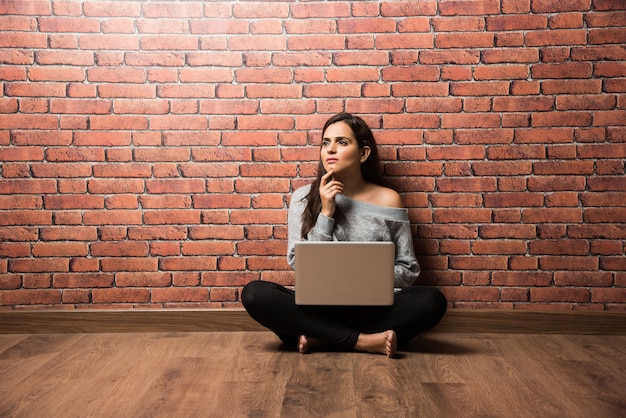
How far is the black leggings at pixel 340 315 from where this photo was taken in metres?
2.59

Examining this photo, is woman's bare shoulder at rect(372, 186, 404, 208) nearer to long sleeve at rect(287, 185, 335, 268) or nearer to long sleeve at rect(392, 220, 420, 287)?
long sleeve at rect(392, 220, 420, 287)

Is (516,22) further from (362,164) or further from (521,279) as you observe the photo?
(521,279)

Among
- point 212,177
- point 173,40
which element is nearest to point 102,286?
point 212,177

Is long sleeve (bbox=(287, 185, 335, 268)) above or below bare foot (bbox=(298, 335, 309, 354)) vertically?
above

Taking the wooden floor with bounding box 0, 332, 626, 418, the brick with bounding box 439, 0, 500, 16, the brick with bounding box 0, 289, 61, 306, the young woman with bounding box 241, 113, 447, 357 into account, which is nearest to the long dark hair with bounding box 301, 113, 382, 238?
the young woman with bounding box 241, 113, 447, 357

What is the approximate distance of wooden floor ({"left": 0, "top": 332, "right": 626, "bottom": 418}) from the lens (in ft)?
6.26

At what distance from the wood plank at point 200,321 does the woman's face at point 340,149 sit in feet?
2.76

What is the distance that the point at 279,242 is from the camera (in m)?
3.02

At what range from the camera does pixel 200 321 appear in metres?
3.01

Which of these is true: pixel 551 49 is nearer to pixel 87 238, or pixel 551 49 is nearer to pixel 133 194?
pixel 133 194

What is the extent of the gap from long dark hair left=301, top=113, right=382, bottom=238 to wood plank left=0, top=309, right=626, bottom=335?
1.96 ft

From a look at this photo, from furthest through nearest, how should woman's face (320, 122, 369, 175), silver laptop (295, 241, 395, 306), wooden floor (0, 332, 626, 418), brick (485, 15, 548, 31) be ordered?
brick (485, 15, 548, 31)
woman's face (320, 122, 369, 175)
silver laptop (295, 241, 395, 306)
wooden floor (0, 332, 626, 418)

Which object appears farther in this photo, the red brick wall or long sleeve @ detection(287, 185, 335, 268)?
the red brick wall

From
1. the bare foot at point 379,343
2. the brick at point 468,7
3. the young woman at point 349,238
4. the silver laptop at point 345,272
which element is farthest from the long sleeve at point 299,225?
the brick at point 468,7
